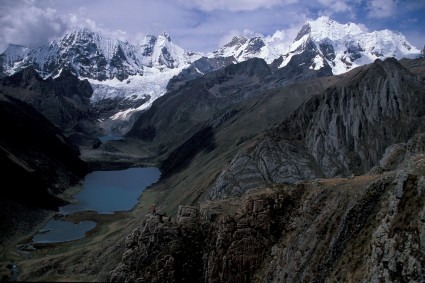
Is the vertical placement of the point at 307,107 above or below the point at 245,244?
above

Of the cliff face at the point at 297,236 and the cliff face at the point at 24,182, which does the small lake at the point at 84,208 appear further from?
the cliff face at the point at 297,236

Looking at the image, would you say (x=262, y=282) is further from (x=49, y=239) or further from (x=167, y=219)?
(x=49, y=239)

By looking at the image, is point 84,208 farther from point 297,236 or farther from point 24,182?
point 297,236

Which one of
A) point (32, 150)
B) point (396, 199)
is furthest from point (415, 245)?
point (32, 150)

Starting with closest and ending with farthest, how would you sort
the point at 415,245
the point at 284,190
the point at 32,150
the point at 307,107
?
the point at 415,245
the point at 284,190
the point at 307,107
the point at 32,150

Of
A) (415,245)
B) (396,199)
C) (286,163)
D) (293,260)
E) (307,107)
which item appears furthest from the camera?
(307,107)

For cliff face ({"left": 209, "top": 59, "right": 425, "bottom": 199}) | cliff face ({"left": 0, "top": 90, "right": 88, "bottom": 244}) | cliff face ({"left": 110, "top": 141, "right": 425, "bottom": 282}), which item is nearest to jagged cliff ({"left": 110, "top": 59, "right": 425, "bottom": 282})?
cliff face ({"left": 110, "top": 141, "right": 425, "bottom": 282})

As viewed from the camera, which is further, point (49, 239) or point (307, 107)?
point (307, 107)

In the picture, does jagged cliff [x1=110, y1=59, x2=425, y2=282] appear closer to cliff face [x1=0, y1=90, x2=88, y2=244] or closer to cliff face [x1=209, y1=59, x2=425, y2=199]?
cliff face [x1=209, y1=59, x2=425, y2=199]
